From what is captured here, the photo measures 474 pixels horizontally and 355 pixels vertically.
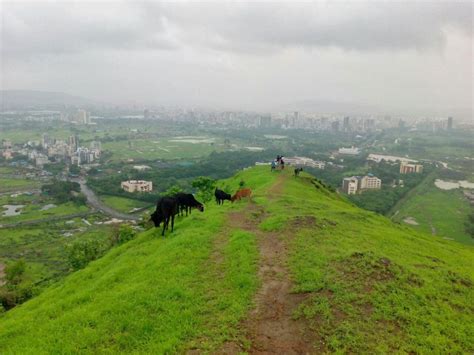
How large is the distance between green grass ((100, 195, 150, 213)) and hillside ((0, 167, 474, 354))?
182 ft

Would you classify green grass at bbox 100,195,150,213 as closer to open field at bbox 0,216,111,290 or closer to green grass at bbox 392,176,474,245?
open field at bbox 0,216,111,290

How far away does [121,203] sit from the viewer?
68.1 meters

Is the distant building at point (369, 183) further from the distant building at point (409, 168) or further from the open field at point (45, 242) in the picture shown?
the open field at point (45, 242)

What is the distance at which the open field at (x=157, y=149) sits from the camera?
11638 centimetres

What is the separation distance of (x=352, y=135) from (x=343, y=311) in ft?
598

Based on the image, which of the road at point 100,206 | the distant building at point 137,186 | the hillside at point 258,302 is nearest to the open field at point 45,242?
the road at point 100,206

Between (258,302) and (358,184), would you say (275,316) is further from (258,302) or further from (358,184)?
(358,184)

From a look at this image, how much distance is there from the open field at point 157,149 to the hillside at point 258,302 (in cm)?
10521

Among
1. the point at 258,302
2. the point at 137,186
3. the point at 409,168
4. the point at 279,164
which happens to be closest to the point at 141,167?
the point at 137,186

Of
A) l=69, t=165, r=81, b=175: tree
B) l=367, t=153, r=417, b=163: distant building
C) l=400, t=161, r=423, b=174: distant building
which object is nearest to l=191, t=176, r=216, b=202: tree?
l=400, t=161, r=423, b=174: distant building

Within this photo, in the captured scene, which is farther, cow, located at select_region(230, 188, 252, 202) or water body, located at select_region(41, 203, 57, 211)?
water body, located at select_region(41, 203, 57, 211)

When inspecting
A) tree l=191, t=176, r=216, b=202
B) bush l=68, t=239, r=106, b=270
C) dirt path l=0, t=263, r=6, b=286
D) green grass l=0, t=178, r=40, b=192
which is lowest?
green grass l=0, t=178, r=40, b=192

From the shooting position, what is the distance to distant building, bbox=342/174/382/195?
227 ft

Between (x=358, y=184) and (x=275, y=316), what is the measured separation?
69.1 m
